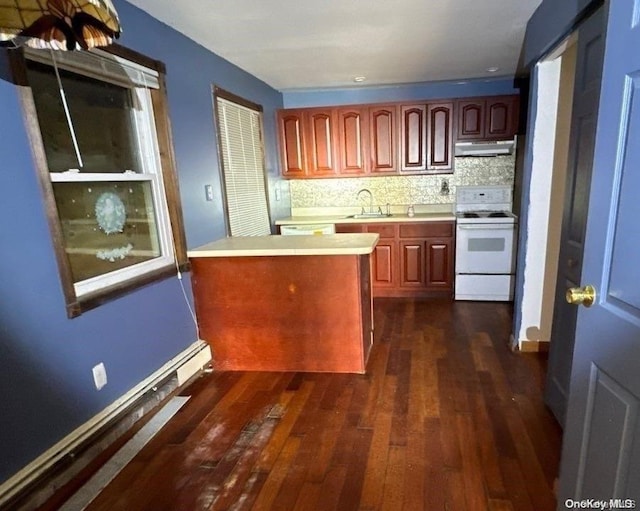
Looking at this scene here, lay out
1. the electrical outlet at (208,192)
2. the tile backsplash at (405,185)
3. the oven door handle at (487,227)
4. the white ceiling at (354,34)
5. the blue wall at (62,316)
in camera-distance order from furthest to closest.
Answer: the tile backsplash at (405,185) < the oven door handle at (487,227) < the electrical outlet at (208,192) < the white ceiling at (354,34) < the blue wall at (62,316)

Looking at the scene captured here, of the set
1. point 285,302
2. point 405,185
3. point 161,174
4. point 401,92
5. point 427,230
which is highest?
point 401,92

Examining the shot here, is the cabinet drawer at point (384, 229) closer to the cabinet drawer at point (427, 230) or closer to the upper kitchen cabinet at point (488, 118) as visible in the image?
the cabinet drawer at point (427, 230)

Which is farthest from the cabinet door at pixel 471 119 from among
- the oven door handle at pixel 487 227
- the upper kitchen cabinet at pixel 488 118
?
the oven door handle at pixel 487 227

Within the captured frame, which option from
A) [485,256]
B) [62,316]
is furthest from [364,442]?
[485,256]

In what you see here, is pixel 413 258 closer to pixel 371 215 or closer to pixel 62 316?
pixel 371 215

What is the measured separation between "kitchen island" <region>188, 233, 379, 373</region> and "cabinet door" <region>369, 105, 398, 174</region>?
1.69 metres

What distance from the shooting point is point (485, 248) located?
388 centimetres

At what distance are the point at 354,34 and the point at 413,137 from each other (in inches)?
66.7

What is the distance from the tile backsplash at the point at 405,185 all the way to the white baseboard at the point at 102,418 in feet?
8.29

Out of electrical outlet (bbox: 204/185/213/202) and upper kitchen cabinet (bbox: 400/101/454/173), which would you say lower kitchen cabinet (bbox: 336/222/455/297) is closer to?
upper kitchen cabinet (bbox: 400/101/454/173)

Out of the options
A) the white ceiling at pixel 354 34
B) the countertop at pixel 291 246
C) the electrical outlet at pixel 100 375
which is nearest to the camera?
the electrical outlet at pixel 100 375

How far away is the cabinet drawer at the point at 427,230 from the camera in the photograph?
3990 millimetres

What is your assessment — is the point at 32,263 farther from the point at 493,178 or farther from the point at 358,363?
the point at 493,178

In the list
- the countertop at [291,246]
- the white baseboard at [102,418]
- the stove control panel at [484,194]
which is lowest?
the white baseboard at [102,418]
